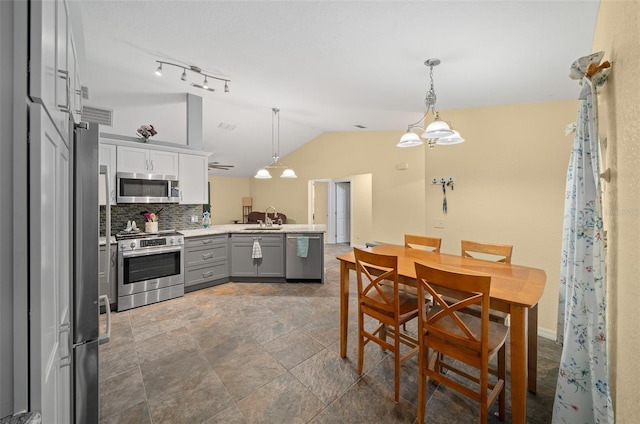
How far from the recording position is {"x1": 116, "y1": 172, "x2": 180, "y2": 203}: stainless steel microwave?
341cm

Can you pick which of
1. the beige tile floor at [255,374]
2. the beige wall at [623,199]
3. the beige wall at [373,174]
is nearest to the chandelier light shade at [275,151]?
the beige wall at [373,174]

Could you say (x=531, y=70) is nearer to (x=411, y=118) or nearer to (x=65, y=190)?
(x=411, y=118)

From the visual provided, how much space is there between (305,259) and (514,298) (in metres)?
3.02

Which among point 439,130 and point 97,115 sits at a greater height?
point 97,115

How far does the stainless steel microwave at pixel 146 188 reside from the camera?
3.41 metres

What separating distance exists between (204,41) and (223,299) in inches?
117

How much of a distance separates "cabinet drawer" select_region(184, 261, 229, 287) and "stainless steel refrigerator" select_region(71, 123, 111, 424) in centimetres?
245

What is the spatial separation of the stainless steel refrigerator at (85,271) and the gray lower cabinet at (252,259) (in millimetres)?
2800

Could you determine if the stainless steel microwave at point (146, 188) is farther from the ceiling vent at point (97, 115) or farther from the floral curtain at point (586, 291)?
Answer: the floral curtain at point (586, 291)

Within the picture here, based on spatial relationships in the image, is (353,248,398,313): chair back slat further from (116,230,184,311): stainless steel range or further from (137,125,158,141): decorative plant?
(137,125,158,141): decorative plant

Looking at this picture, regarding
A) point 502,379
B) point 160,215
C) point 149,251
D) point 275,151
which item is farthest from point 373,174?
point 502,379

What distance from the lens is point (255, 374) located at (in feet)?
6.73

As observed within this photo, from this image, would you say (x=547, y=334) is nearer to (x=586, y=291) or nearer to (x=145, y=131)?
(x=586, y=291)

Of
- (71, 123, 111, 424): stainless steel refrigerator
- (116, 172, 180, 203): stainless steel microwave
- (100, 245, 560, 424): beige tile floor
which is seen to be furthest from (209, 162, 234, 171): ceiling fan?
(71, 123, 111, 424): stainless steel refrigerator
